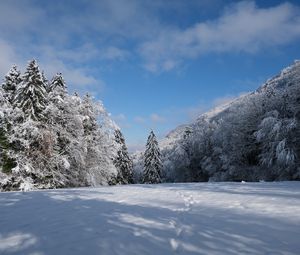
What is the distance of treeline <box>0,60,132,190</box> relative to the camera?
2331 cm

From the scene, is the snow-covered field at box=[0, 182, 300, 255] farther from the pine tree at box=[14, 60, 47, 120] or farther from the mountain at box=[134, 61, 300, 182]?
the mountain at box=[134, 61, 300, 182]

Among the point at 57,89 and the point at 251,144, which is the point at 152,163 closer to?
the point at 251,144

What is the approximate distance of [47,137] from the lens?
953 inches

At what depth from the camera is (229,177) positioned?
4106cm

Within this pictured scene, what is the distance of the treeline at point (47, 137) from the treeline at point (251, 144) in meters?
16.6

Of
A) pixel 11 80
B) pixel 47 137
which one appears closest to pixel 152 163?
pixel 11 80

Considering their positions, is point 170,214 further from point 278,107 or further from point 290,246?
point 278,107

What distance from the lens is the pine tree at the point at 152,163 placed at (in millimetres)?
51750

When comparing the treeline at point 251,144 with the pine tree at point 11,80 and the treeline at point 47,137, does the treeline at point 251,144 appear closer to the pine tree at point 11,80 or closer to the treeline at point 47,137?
the treeline at point 47,137

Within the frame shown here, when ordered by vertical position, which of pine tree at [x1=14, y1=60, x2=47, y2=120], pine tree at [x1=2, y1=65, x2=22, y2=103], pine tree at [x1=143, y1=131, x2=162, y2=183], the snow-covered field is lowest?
the snow-covered field

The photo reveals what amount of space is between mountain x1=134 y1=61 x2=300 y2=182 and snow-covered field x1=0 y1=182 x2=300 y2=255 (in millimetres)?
25105

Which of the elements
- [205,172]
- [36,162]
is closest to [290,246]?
[36,162]

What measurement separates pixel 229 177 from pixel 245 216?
35.0 m

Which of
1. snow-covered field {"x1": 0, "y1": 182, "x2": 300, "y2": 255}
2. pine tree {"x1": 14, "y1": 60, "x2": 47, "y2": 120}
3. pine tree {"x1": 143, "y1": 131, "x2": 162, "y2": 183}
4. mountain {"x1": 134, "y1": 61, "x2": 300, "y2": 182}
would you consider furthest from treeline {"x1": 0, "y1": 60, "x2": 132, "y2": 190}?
pine tree {"x1": 143, "y1": 131, "x2": 162, "y2": 183}
